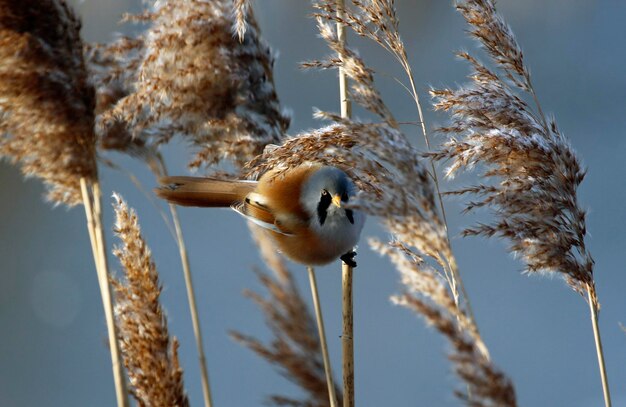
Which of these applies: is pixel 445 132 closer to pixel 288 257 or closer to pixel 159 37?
pixel 288 257

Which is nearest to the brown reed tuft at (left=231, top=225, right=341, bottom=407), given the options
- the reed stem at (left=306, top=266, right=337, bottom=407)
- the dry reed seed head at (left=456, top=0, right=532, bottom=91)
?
the reed stem at (left=306, top=266, right=337, bottom=407)

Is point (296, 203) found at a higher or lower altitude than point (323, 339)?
higher

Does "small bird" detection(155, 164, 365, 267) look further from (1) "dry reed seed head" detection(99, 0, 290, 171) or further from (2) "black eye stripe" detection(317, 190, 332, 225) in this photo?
(1) "dry reed seed head" detection(99, 0, 290, 171)

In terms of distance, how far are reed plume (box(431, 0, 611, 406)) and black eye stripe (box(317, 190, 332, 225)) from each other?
0.29 metres

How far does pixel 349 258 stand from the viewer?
1789 millimetres

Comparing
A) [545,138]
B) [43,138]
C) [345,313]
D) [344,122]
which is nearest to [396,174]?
[344,122]

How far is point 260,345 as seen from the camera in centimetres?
217

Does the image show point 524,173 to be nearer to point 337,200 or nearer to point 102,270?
point 337,200

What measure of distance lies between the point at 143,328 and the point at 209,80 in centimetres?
83

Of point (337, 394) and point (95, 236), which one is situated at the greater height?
point (95, 236)

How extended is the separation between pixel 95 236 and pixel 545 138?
1.40 meters

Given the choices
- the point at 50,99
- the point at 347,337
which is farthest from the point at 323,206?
the point at 50,99

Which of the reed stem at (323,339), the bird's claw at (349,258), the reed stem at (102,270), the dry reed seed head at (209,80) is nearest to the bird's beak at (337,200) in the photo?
the bird's claw at (349,258)

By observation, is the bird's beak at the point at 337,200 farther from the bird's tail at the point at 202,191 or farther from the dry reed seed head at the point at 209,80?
the dry reed seed head at the point at 209,80
